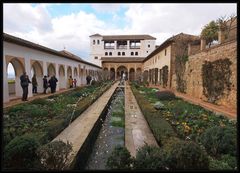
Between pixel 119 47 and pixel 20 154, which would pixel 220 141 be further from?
pixel 119 47

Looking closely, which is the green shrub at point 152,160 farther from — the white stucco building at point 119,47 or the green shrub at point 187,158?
the white stucco building at point 119,47

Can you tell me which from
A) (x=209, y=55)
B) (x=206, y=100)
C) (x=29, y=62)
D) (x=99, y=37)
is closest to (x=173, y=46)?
(x=209, y=55)

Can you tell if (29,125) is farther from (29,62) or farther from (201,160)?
(29,62)

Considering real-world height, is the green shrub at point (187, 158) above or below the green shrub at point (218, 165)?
Answer: above

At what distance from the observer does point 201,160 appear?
3.02 metres

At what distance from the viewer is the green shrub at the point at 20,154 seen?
11.3 feet

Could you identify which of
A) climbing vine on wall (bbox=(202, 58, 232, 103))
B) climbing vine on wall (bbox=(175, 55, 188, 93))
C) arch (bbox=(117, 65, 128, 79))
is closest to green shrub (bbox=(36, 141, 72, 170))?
climbing vine on wall (bbox=(202, 58, 232, 103))

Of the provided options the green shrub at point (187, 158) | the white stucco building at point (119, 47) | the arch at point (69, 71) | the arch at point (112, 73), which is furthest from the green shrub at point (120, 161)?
the white stucco building at point (119, 47)

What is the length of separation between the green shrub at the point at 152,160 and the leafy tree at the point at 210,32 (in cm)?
1866

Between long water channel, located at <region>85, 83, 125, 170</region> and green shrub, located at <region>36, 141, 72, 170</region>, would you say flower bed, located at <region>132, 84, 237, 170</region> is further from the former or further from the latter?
green shrub, located at <region>36, 141, 72, 170</region>

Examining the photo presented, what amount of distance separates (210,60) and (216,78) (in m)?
1.42

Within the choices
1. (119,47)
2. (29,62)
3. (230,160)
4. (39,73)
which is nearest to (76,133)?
(230,160)

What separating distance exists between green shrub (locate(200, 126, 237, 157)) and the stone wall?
16.6 ft

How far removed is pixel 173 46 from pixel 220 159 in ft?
48.9
